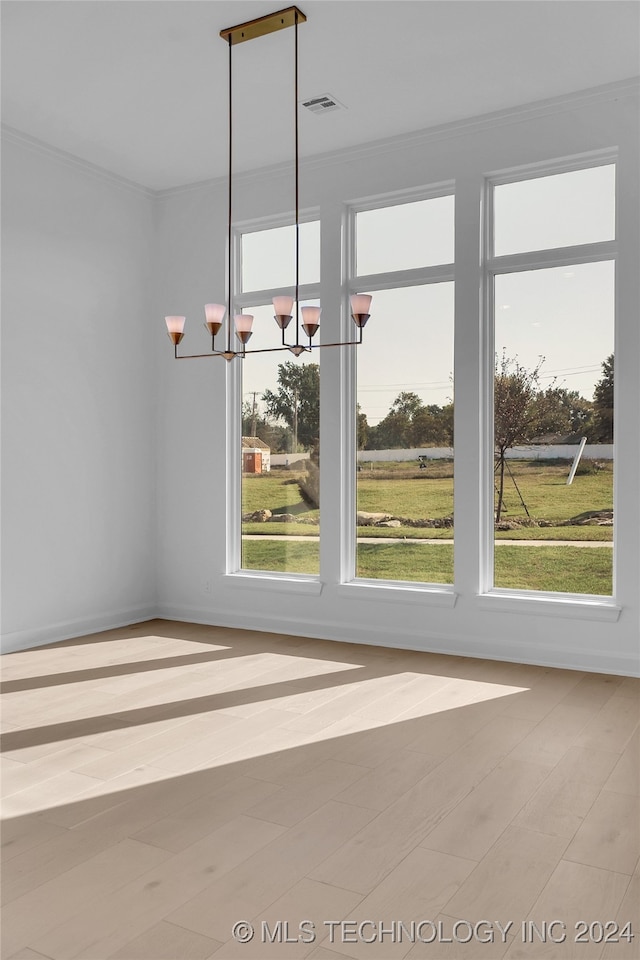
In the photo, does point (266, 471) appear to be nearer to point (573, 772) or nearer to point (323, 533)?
point (323, 533)

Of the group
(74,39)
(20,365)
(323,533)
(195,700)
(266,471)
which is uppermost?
(74,39)

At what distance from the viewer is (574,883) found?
2227 millimetres

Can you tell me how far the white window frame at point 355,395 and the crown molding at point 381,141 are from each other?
312mm

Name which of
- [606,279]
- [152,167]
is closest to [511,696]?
[606,279]

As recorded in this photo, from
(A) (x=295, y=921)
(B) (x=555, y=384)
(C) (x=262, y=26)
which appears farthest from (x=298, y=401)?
(A) (x=295, y=921)

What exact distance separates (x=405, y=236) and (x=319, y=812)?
3.93 m

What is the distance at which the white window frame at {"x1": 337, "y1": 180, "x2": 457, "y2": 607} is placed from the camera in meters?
5.10

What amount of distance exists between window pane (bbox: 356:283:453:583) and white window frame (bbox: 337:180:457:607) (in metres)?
0.05

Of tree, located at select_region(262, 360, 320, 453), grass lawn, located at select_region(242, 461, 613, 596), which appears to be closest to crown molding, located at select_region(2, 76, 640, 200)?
tree, located at select_region(262, 360, 320, 453)

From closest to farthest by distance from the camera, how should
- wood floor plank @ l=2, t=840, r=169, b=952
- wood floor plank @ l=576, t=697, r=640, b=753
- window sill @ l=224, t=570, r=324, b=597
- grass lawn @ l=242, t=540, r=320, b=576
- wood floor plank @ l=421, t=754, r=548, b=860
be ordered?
1. wood floor plank @ l=2, t=840, r=169, b=952
2. wood floor plank @ l=421, t=754, r=548, b=860
3. wood floor plank @ l=576, t=697, r=640, b=753
4. window sill @ l=224, t=570, r=324, b=597
5. grass lawn @ l=242, t=540, r=320, b=576

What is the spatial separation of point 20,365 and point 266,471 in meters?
1.92

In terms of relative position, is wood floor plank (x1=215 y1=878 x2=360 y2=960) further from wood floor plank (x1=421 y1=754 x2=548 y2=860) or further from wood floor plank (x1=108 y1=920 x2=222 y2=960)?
wood floor plank (x1=421 y1=754 x2=548 y2=860)

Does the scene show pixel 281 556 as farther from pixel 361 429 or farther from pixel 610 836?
pixel 610 836

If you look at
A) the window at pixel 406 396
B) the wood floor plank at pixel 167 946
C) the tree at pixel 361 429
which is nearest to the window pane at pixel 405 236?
the window at pixel 406 396
